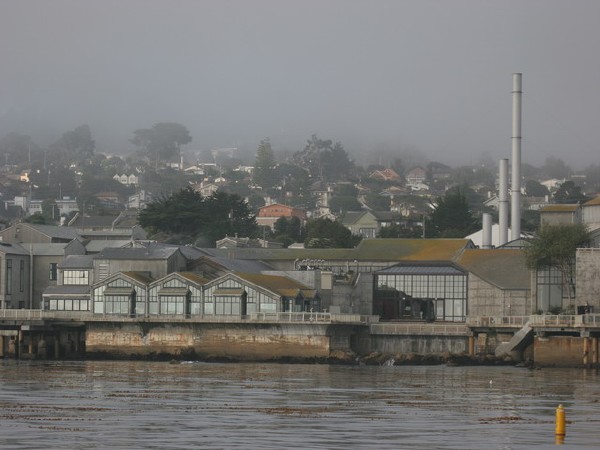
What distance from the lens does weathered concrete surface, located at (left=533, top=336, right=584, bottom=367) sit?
346 feet

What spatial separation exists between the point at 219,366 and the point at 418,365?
12.5 metres

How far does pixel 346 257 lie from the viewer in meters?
140

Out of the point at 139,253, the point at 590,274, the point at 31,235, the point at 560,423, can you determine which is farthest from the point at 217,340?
the point at 560,423

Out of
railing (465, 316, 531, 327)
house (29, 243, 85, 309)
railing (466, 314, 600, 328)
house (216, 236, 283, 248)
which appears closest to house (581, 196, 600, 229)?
railing (465, 316, 531, 327)

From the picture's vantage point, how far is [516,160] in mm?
163625

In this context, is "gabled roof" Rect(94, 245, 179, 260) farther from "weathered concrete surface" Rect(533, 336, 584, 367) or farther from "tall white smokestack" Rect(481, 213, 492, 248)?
"weathered concrete surface" Rect(533, 336, 584, 367)

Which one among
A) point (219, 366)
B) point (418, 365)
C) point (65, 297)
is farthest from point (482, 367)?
point (65, 297)

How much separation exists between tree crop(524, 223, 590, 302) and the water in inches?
618

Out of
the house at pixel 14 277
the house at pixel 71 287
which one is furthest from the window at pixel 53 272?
the house at pixel 71 287

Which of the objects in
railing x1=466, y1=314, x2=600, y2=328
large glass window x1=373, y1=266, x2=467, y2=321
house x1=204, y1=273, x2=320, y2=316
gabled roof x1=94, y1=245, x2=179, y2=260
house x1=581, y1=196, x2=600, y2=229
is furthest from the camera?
gabled roof x1=94, y1=245, x2=179, y2=260

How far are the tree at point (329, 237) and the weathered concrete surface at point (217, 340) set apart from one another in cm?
6334

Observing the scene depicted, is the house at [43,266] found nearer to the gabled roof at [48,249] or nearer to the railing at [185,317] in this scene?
the gabled roof at [48,249]

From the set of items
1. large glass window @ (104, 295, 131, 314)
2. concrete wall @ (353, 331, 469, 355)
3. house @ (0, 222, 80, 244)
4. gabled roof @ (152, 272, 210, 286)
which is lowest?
concrete wall @ (353, 331, 469, 355)

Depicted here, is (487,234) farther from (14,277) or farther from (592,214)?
(14,277)
